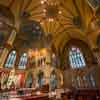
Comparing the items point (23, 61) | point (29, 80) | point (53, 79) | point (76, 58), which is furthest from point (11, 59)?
point (76, 58)

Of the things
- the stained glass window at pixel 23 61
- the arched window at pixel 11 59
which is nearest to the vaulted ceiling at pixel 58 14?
the arched window at pixel 11 59

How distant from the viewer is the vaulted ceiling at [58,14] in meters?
16.7

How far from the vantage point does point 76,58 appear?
20.6m

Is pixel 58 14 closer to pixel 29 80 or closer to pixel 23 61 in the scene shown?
pixel 23 61

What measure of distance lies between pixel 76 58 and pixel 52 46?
12.6 feet

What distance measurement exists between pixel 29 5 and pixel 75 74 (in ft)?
34.5

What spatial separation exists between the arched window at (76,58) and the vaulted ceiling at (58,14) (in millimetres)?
2935

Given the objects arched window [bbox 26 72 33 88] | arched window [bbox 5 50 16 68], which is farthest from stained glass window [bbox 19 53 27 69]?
arched window [bbox 26 72 33 88]

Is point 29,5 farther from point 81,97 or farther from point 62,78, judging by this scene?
point 81,97

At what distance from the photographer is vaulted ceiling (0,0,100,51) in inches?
657

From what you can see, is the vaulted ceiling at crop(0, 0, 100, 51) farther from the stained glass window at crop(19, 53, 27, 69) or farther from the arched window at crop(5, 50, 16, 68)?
the stained glass window at crop(19, 53, 27, 69)

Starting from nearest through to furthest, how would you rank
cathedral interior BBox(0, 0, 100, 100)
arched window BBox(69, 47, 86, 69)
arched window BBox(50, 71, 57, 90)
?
cathedral interior BBox(0, 0, 100, 100) < arched window BBox(50, 71, 57, 90) < arched window BBox(69, 47, 86, 69)

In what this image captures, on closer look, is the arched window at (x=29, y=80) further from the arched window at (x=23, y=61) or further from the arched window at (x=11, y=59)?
the arched window at (x=11, y=59)

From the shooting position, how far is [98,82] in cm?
1692
